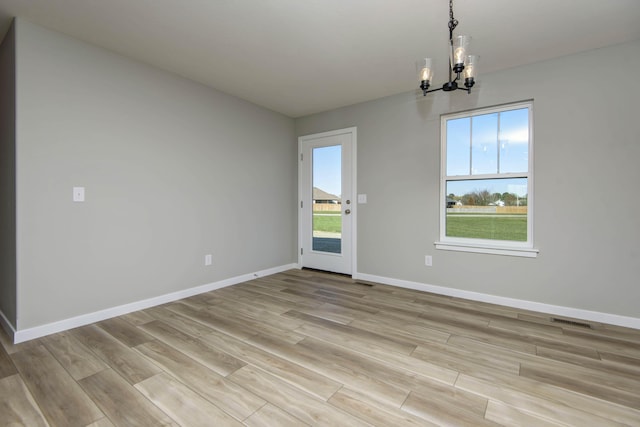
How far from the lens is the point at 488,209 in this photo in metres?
3.39

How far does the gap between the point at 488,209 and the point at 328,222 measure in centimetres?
219

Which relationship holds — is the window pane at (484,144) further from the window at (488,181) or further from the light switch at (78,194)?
the light switch at (78,194)

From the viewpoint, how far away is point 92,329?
2.53 m

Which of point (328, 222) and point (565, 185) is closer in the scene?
point (565, 185)

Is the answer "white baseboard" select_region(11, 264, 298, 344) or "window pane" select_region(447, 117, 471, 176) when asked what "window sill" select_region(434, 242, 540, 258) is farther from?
"white baseboard" select_region(11, 264, 298, 344)

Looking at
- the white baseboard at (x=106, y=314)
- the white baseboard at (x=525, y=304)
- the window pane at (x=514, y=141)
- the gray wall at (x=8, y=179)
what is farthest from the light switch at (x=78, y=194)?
the window pane at (x=514, y=141)

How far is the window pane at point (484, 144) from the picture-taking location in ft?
10.9

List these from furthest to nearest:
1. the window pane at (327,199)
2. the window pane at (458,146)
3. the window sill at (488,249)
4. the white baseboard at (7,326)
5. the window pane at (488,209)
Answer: the window pane at (327,199) < the window pane at (458,146) < the window pane at (488,209) < the window sill at (488,249) < the white baseboard at (7,326)

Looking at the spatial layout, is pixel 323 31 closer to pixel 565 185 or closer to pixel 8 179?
pixel 565 185

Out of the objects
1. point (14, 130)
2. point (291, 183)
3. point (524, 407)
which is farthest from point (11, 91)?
point (524, 407)

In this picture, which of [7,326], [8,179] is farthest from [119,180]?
[7,326]

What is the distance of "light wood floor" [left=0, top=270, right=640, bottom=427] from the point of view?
5.03 feet

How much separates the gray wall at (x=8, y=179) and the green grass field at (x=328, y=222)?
11.1 feet

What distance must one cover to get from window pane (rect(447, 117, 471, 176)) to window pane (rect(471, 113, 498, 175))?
0.21ft
